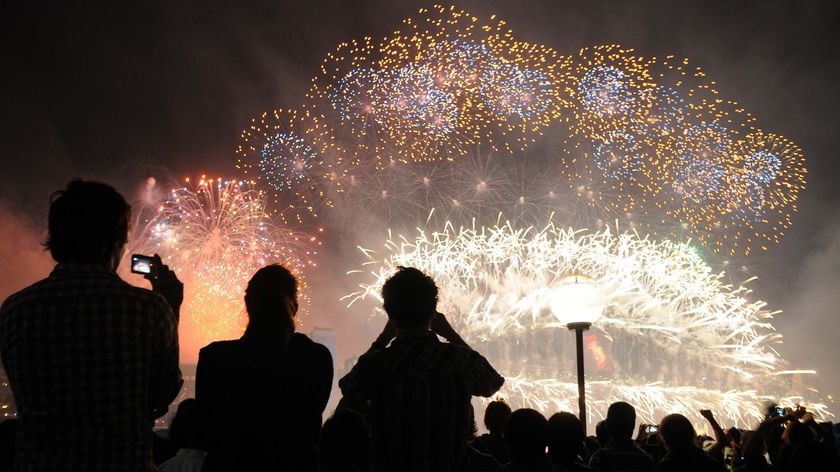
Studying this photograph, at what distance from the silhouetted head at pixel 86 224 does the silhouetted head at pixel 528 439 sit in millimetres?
2816

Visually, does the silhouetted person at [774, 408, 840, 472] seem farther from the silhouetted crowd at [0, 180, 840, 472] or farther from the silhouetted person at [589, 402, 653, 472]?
the silhouetted person at [589, 402, 653, 472]

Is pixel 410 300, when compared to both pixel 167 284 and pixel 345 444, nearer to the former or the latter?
pixel 345 444

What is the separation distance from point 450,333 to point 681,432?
234 centimetres

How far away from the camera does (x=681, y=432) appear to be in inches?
221

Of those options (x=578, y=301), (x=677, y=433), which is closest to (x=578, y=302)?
(x=578, y=301)

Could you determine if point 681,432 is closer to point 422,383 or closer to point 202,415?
point 422,383

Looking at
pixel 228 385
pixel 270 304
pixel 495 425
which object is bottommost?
pixel 495 425

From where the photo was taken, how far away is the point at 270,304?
3988 millimetres

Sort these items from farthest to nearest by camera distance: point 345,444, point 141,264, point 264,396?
point 141,264 < point 345,444 < point 264,396

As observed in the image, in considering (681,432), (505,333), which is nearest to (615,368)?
(505,333)

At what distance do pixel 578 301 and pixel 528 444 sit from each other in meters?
4.91

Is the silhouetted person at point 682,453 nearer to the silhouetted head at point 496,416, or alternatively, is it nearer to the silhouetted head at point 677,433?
the silhouetted head at point 677,433

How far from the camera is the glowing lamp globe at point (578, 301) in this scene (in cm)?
925

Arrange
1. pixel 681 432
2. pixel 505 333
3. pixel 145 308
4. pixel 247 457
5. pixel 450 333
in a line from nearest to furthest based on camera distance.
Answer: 1. pixel 145 308
2. pixel 247 457
3. pixel 450 333
4. pixel 681 432
5. pixel 505 333
